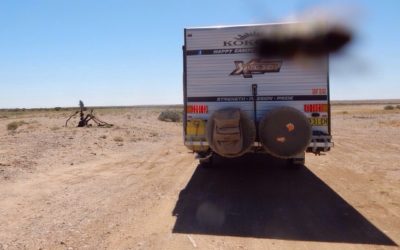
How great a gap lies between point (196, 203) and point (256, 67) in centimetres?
305

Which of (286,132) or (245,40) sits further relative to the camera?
(245,40)

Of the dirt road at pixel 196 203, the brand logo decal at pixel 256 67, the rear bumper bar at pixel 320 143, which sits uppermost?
the brand logo decal at pixel 256 67

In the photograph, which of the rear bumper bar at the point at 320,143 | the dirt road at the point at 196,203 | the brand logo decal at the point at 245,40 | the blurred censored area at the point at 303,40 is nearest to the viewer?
the dirt road at the point at 196,203

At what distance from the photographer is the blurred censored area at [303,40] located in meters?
7.20

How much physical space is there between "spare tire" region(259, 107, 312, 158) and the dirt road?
1.01 m

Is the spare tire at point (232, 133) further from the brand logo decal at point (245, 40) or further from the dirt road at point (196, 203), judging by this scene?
the brand logo decal at point (245, 40)

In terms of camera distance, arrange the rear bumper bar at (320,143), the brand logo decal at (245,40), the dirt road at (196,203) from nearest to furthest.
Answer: the dirt road at (196,203) < the rear bumper bar at (320,143) < the brand logo decal at (245,40)

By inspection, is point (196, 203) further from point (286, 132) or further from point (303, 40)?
point (303, 40)

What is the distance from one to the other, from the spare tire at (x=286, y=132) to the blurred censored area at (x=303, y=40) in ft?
4.30

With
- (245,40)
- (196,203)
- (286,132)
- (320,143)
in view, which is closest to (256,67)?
(245,40)

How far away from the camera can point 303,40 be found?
27.3 feet

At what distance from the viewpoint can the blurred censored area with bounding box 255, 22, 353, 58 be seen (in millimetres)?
7195

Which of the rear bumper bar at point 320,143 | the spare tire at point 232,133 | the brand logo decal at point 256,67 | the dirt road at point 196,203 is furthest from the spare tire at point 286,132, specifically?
the brand logo decal at point 256,67

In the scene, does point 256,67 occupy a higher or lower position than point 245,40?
lower
